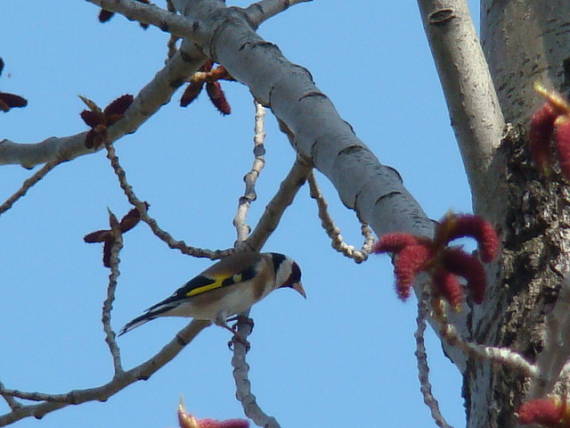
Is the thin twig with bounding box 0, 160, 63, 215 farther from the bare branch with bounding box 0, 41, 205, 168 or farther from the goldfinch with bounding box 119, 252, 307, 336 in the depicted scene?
the goldfinch with bounding box 119, 252, 307, 336

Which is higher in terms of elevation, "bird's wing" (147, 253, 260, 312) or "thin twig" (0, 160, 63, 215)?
"bird's wing" (147, 253, 260, 312)

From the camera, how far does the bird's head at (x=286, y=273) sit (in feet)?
25.0

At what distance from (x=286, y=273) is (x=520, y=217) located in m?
5.19

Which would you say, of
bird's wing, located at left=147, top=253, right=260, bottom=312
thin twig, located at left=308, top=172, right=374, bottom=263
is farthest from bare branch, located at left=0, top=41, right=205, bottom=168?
bird's wing, located at left=147, top=253, right=260, bottom=312

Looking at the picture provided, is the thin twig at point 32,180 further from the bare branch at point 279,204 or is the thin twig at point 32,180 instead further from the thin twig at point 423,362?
the thin twig at point 423,362

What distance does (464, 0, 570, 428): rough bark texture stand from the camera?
2.42 metres

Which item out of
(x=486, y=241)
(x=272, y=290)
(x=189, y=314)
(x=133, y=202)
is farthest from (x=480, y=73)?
(x=272, y=290)

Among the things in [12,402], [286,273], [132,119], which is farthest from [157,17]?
[286,273]

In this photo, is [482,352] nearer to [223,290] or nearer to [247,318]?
[247,318]

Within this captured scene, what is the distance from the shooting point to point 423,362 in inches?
95.0

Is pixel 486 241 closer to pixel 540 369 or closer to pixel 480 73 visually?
pixel 540 369

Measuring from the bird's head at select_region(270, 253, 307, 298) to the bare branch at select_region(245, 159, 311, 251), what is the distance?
3.15 meters

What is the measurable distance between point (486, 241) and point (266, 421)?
96cm

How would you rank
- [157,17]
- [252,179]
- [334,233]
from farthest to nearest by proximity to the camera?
[252,179] → [334,233] → [157,17]
